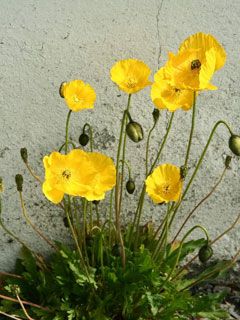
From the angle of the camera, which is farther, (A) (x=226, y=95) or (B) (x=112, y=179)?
(A) (x=226, y=95)

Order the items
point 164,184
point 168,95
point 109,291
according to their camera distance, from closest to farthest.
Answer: point 168,95
point 164,184
point 109,291

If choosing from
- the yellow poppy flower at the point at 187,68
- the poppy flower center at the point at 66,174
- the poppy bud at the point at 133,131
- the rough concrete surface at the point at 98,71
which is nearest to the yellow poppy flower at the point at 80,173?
the poppy flower center at the point at 66,174

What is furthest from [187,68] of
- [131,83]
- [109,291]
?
[109,291]

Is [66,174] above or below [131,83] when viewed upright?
below

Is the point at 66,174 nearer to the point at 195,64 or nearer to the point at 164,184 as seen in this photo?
the point at 164,184

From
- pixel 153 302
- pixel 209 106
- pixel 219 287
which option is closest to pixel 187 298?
pixel 153 302

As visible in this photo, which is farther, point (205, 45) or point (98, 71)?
point (98, 71)

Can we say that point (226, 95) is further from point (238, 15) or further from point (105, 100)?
point (105, 100)
